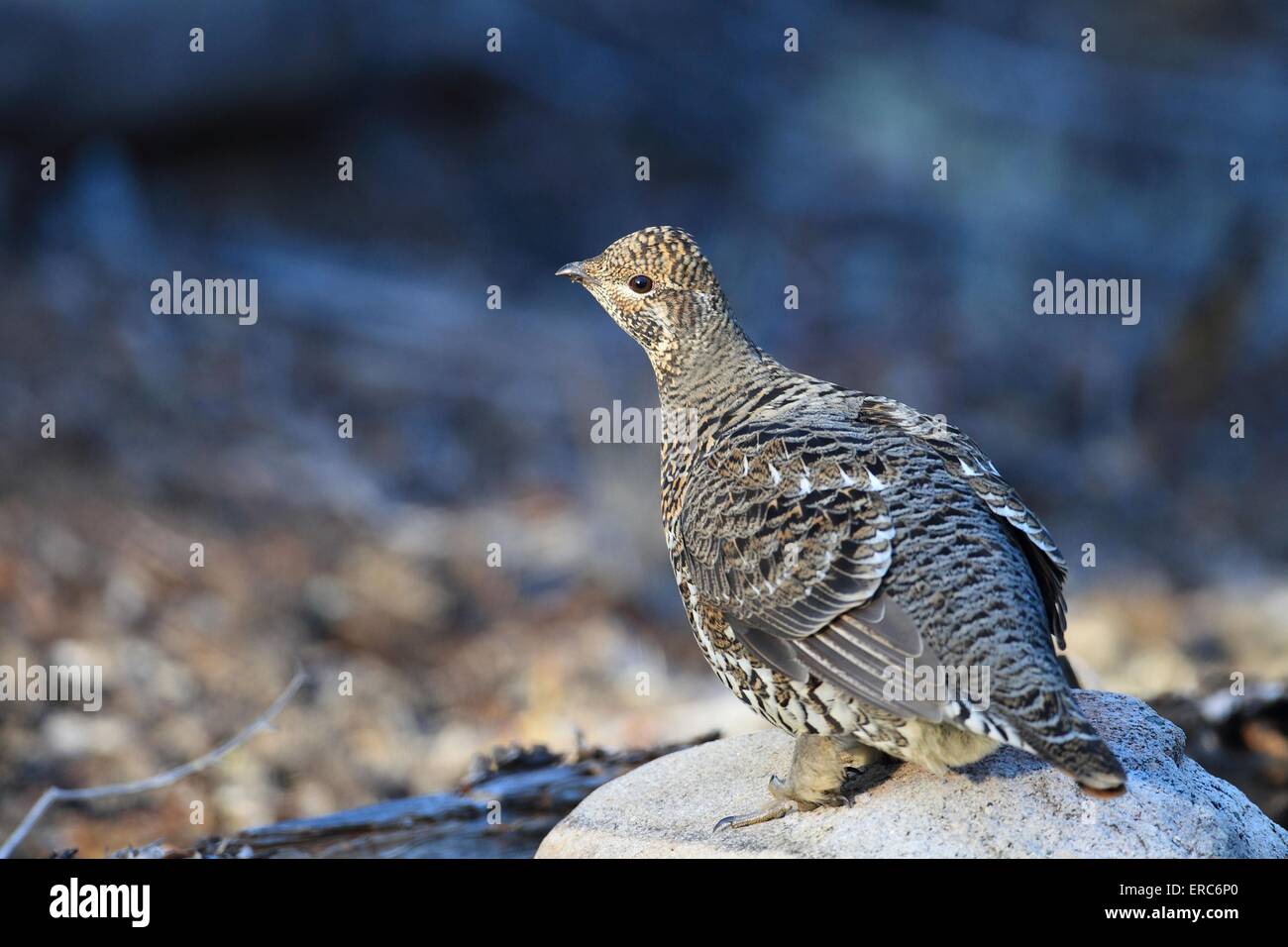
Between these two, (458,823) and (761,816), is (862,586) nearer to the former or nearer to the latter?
(761,816)

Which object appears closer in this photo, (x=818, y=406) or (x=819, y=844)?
(x=819, y=844)

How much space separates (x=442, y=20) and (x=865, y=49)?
514cm

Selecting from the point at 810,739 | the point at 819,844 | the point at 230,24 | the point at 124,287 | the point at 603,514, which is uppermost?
the point at 230,24

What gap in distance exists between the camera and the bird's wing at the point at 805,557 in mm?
5062

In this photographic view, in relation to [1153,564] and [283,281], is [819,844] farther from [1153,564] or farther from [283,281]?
[283,281]

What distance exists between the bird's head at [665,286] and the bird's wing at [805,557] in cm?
76

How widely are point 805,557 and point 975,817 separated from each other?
1181mm

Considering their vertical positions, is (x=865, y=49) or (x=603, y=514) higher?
(x=865, y=49)

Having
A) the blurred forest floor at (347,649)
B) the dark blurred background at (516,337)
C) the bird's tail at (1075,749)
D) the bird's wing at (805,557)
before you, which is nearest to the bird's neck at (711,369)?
the bird's wing at (805,557)

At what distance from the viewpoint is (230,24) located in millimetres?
13883

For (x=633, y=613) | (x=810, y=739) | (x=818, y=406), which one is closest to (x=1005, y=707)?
(x=810, y=739)

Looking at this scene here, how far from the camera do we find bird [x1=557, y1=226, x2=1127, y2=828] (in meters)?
4.88

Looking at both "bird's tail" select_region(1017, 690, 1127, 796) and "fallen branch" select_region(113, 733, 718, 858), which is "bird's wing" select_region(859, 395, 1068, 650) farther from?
"fallen branch" select_region(113, 733, 718, 858)

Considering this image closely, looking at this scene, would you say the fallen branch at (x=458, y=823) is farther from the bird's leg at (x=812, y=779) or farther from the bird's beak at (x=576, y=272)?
the bird's beak at (x=576, y=272)
